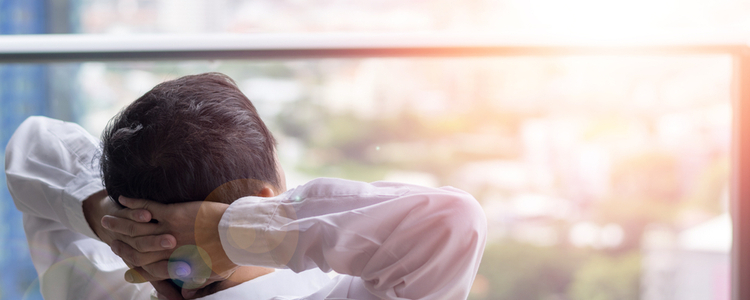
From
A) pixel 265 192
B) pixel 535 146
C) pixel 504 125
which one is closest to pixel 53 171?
pixel 265 192

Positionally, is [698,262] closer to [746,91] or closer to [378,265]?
[746,91]

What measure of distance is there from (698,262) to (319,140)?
217cm

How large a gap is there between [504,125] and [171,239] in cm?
246

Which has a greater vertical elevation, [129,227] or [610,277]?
[129,227]

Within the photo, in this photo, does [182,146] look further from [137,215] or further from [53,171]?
[53,171]

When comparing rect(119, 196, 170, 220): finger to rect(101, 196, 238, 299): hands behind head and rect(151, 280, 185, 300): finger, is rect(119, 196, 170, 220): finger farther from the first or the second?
rect(151, 280, 185, 300): finger

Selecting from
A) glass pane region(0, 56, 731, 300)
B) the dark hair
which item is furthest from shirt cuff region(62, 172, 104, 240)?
glass pane region(0, 56, 731, 300)

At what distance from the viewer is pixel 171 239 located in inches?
21.0

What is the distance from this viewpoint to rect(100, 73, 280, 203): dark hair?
1.84 ft

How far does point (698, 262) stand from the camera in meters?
2.01

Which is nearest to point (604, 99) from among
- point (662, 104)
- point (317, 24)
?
point (662, 104)

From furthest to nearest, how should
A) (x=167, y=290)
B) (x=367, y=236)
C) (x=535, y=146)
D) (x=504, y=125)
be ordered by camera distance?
(x=504, y=125) < (x=535, y=146) < (x=167, y=290) < (x=367, y=236)

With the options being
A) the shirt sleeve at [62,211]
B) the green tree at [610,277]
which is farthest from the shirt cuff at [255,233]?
the green tree at [610,277]

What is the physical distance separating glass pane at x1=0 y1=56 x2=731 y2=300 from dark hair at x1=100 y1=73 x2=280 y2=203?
132cm
